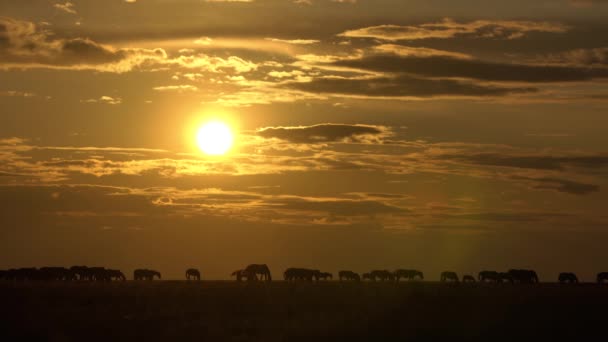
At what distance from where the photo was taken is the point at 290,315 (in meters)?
52.1

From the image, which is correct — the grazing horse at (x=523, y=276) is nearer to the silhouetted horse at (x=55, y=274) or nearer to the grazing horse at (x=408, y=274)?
the grazing horse at (x=408, y=274)

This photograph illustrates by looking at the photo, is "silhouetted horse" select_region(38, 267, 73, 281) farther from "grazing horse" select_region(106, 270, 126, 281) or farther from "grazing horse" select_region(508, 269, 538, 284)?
"grazing horse" select_region(508, 269, 538, 284)

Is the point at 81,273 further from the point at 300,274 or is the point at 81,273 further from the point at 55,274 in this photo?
the point at 300,274

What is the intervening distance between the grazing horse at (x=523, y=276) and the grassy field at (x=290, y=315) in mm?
32689

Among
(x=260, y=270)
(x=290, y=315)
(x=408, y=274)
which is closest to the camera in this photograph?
(x=290, y=315)

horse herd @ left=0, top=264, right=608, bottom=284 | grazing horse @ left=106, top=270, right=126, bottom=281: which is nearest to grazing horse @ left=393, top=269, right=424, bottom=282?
horse herd @ left=0, top=264, right=608, bottom=284

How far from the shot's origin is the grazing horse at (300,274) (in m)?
95.3

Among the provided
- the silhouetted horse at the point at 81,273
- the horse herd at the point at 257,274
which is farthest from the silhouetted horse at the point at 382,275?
the silhouetted horse at the point at 81,273

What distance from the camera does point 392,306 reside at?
181ft

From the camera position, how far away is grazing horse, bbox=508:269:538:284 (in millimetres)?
102825

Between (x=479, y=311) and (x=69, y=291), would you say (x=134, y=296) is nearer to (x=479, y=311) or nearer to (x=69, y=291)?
(x=69, y=291)

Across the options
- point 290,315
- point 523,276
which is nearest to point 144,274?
point 523,276

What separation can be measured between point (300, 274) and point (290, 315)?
4526cm

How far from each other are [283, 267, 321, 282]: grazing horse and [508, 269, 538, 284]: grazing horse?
69.3ft
